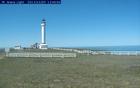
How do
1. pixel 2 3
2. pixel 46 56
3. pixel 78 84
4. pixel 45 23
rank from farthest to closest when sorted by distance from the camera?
pixel 45 23, pixel 46 56, pixel 2 3, pixel 78 84

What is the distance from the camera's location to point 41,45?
107188mm

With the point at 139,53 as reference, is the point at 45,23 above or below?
above

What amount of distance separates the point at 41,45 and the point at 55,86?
8956cm

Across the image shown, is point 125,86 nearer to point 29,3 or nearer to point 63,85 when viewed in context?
point 63,85

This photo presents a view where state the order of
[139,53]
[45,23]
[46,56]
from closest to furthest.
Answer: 1. [46,56]
2. [139,53]
3. [45,23]

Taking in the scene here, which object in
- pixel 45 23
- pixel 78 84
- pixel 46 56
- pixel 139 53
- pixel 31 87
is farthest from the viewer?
pixel 45 23

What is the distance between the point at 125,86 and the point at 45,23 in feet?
287

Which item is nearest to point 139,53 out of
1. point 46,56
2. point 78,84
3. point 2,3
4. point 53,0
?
point 46,56

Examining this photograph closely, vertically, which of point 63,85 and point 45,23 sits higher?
point 45,23

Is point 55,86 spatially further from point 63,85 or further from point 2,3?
point 2,3

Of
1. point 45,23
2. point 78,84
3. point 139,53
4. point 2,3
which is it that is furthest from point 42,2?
point 45,23

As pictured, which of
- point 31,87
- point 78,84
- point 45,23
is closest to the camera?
point 31,87

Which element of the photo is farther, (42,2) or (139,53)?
(139,53)

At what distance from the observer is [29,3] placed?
35.0 metres
